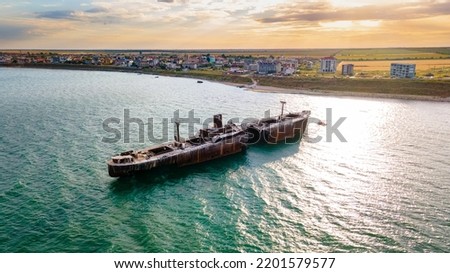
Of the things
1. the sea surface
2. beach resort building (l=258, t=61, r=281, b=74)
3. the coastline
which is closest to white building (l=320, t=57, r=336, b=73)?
beach resort building (l=258, t=61, r=281, b=74)

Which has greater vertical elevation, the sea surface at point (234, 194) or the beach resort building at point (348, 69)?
the beach resort building at point (348, 69)

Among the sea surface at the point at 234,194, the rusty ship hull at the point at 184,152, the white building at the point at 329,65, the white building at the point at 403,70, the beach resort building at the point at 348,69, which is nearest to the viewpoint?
the sea surface at the point at 234,194

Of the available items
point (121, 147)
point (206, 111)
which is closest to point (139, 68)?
point (206, 111)

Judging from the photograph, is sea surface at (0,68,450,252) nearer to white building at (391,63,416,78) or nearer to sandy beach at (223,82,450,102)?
sandy beach at (223,82,450,102)

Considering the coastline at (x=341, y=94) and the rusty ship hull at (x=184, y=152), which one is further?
the coastline at (x=341, y=94)

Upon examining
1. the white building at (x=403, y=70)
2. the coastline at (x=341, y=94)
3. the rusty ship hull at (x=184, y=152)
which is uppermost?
the white building at (x=403, y=70)

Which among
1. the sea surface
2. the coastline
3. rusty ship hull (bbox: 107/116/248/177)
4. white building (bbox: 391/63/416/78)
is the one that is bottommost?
the sea surface

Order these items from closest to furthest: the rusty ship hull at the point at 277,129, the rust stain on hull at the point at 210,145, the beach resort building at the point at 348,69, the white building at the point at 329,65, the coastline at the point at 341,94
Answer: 1. the rust stain on hull at the point at 210,145
2. the rusty ship hull at the point at 277,129
3. the coastline at the point at 341,94
4. the beach resort building at the point at 348,69
5. the white building at the point at 329,65

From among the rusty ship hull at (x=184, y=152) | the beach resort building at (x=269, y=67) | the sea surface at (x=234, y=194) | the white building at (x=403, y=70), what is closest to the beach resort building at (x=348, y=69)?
the white building at (x=403, y=70)

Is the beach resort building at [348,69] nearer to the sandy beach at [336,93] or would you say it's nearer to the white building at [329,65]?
the white building at [329,65]
